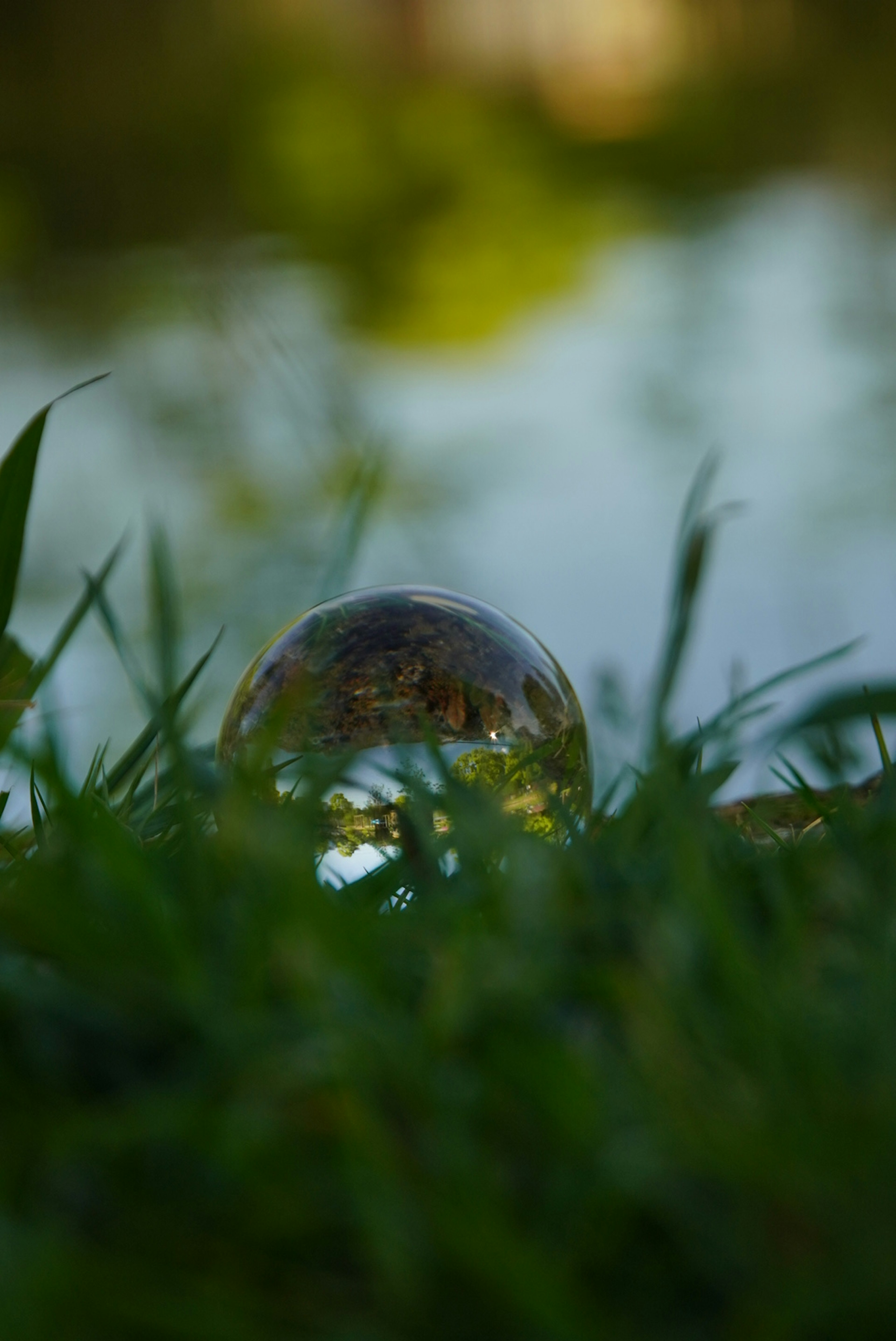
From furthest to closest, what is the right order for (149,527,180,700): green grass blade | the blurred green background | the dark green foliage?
1. the blurred green background
2. (149,527,180,700): green grass blade
3. the dark green foliage

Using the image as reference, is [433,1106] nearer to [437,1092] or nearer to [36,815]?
[437,1092]

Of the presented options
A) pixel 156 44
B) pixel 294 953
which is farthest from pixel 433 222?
pixel 294 953

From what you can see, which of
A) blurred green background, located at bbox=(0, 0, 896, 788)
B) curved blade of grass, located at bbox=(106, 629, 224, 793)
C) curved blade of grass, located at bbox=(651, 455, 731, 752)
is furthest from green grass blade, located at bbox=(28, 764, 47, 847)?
blurred green background, located at bbox=(0, 0, 896, 788)

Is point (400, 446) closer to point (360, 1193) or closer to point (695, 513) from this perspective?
point (695, 513)

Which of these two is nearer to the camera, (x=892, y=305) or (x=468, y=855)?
(x=468, y=855)

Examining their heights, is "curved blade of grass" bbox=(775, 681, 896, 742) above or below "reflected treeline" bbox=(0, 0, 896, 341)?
below

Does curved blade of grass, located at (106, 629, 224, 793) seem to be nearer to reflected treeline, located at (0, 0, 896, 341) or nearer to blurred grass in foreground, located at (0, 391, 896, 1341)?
blurred grass in foreground, located at (0, 391, 896, 1341)

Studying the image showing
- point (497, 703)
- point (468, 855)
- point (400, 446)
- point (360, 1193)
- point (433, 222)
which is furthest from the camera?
point (433, 222)
